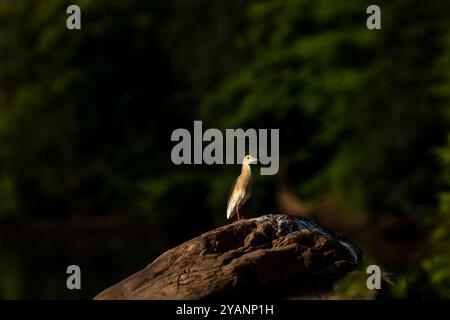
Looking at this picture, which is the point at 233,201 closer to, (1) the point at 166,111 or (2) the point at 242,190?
(2) the point at 242,190

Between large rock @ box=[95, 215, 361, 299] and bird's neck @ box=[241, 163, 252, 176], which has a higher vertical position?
bird's neck @ box=[241, 163, 252, 176]

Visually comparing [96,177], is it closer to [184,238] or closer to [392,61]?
[184,238]

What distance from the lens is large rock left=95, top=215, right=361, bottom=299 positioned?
1052 centimetres

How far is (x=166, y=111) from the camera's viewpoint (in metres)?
54.4

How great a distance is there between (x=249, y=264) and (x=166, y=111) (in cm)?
4395

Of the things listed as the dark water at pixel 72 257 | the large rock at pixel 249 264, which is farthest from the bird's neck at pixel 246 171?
the dark water at pixel 72 257

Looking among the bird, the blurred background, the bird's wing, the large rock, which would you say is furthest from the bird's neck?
the blurred background

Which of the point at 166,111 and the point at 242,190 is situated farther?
the point at 166,111

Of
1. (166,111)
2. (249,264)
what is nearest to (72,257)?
(166,111)

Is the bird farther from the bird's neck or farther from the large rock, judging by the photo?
the large rock

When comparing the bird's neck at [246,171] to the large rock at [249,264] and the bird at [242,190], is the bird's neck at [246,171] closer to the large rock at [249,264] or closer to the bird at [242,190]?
the bird at [242,190]

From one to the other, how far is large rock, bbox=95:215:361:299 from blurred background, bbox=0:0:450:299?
100 feet

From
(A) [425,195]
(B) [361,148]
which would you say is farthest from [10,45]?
(A) [425,195]

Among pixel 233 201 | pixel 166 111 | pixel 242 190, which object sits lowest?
pixel 233 201
